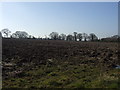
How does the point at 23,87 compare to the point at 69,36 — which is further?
the point at 69,36

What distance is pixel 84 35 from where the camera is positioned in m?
161

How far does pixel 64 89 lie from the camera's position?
912 cm

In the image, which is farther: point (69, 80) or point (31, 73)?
point (31, 73)

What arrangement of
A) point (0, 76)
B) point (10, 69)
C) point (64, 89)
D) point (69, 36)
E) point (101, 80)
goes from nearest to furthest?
1. point (64, 89)
2. point (101, 80)
3. point (0, 76)
4. point (10, 69)
5. point (69, 36)

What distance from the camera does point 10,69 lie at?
1398cm

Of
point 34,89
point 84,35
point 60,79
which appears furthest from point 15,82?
point 84,35

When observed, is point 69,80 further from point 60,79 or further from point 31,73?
point 31,73

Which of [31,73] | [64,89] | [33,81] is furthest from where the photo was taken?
[31,73]

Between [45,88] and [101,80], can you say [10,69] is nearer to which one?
[45,88]

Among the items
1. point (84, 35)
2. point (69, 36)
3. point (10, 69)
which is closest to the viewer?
point (10, 69)

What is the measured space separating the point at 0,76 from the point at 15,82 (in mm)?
1929

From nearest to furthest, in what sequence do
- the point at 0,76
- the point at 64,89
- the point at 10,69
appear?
the point at 64,89 < the point at 0,76 < the point at 10,69

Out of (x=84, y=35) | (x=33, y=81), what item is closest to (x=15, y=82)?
(x=33, y=81)

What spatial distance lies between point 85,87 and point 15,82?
13.2ft
